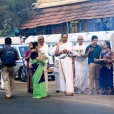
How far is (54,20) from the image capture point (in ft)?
99.2

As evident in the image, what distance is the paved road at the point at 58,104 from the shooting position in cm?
Answer: 1184

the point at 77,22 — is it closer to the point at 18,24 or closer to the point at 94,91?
the point at 18,24

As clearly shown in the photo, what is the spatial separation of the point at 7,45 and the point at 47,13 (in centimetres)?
1828

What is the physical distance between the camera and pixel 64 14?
3067 centimetres

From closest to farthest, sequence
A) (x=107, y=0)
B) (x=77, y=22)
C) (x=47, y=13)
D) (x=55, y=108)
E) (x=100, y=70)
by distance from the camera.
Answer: (x=55, y=108) < (x=100, y=70) < (x=107, y=0) < (x=77, y=22) < (x=47, y=13)

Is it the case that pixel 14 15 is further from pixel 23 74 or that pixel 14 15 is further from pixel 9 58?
pixel 9 58

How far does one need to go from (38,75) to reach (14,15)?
60.3 ft

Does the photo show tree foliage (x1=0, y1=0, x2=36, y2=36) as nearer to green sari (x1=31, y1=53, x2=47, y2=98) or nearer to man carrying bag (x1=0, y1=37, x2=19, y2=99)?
man carrying bag (x1=0, y1=37, x2=19, y2=99)

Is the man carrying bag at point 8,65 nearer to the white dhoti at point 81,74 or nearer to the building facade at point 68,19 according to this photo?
the white dhoti at point 81,74

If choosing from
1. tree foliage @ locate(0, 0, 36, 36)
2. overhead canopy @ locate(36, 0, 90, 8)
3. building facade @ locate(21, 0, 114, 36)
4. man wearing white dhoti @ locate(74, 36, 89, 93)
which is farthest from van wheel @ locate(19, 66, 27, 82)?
overhead canopy @ locate(36, 0, 90, 8)

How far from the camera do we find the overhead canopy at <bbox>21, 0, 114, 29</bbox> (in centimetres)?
2523

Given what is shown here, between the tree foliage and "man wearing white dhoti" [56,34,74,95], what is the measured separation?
53.7 feet

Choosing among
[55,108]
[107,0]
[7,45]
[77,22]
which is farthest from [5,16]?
[55,108]

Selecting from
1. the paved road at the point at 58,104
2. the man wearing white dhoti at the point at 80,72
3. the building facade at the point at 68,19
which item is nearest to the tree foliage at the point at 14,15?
the building facade at the point at 68,19
